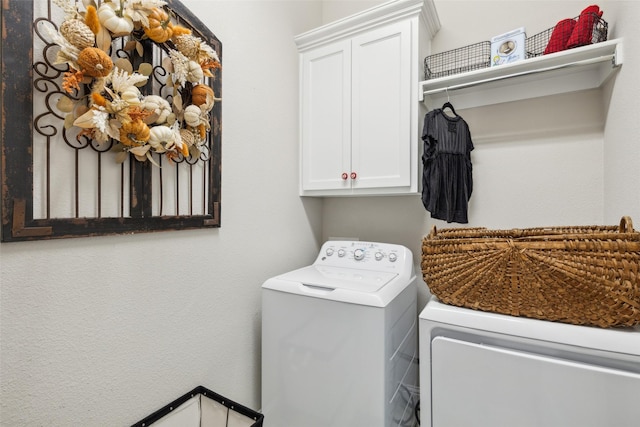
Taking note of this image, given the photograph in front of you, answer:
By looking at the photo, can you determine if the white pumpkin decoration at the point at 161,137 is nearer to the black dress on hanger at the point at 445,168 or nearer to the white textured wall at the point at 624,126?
the black dress on hanger at the point at 445,168

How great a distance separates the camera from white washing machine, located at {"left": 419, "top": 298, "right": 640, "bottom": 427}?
2.86 feet

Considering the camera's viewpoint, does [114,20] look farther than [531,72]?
No

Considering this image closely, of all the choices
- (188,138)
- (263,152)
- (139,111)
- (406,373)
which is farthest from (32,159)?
(406,373)

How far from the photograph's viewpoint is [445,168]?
1.59 meters

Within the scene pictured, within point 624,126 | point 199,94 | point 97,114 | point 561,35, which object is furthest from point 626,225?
point 97,114

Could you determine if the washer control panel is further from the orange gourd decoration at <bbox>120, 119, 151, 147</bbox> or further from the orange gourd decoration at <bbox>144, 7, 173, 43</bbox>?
the orange gourd decoration at <bbox>144, 7, 173, 43</bbox>

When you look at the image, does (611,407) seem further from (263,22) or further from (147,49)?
(263,22)

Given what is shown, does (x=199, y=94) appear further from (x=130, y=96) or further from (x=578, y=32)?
(x=578, y=32)

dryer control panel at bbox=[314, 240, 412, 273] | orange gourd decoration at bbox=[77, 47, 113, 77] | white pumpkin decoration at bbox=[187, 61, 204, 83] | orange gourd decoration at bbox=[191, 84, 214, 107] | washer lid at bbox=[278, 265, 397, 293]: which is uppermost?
white pumpkin decoration at bbox=[187, 61, 204, 83]

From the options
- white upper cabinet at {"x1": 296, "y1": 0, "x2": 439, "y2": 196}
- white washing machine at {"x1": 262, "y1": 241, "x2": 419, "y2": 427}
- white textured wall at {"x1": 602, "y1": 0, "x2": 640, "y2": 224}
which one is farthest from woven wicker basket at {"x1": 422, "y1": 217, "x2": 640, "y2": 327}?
white upper cabinet at {"x1": 296, "y1": 0, "x2": 439, "y2": 196}

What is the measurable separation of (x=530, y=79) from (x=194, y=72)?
5.33 ft

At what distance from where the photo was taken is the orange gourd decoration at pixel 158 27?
98cm

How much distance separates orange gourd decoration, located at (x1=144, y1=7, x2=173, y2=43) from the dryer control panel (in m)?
1.30

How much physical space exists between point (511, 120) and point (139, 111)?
70.0 inches
